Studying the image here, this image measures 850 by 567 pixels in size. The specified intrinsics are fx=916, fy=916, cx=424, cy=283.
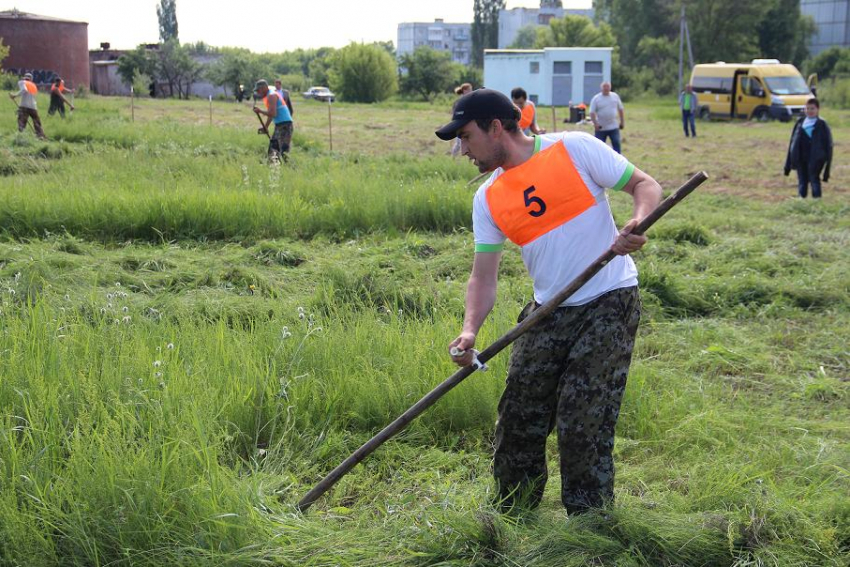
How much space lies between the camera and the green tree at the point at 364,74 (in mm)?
51938

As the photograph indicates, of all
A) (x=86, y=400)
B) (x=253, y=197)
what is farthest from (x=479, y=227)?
(x=253, y=197)

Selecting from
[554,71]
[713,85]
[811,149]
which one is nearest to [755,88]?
[713,85]

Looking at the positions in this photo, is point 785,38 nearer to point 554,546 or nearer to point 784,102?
point 784,102

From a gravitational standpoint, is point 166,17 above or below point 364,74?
above

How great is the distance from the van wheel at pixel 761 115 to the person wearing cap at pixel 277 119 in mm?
19866

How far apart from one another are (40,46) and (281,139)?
140ft

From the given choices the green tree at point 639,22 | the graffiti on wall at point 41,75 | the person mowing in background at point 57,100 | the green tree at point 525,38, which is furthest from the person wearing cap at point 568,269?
the green tree at point 525,38

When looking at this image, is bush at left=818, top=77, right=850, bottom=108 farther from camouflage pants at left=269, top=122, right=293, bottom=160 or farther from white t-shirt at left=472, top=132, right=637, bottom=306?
white t-shirt at left=472, top=132, right=637, bottom=306

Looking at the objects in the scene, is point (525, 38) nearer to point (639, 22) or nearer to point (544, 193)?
point (639, 22)

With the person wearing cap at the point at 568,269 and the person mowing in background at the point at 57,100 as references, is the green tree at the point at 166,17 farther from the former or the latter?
the person wearing cap at the point at 568,269

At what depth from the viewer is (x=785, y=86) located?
29062 mm

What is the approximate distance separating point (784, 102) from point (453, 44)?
437ft

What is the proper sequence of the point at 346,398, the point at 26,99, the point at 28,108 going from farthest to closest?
the point at 28,108
the point at 26,99
the point at 346,398

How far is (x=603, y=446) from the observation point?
3.15m
